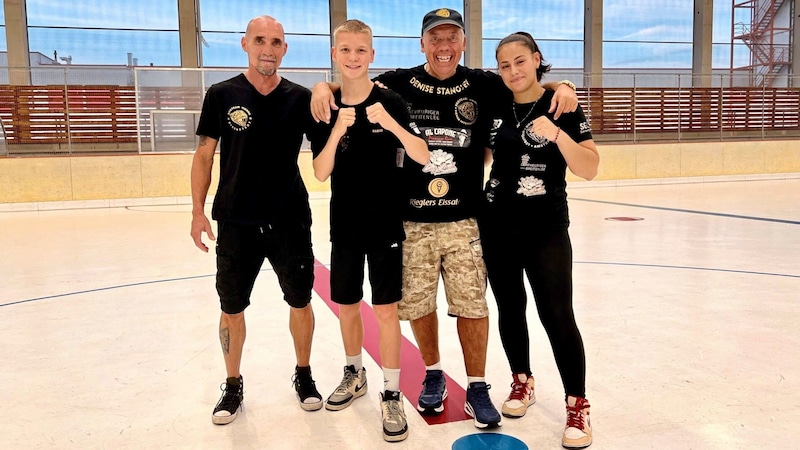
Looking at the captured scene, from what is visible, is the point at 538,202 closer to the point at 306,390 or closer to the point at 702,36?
the point at 306,390

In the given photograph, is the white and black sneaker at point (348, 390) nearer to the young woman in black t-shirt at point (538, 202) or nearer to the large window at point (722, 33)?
the young woman in black t-shirt at point (538, 202)

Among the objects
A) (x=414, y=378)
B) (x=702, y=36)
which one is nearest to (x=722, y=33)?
(x=702, y=36)

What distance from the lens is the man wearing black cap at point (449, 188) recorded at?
238cm

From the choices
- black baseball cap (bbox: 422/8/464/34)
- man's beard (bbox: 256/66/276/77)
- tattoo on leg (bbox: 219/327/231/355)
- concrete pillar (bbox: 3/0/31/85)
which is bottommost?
tattoo on leg (bbox: 219/327/231/355)

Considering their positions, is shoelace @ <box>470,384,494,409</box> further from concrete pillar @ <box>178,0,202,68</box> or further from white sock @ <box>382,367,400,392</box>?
concrete pillar @ <box>178,0,202,68</box>

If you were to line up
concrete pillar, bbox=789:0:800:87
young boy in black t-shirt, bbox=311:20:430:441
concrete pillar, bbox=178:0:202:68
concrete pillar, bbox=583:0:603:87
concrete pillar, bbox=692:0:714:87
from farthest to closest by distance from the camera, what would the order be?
concrete pillar, bbox=789:0:800:87, concrete pillar, bbox=692:0:714:87, concrete pillar, bbox=583:0:603:87, concrete pillar, bbox=178:0:202:68, young boy in black t-shirt, bbox=311:20:430:441

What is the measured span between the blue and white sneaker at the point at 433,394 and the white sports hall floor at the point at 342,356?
6 centimetres

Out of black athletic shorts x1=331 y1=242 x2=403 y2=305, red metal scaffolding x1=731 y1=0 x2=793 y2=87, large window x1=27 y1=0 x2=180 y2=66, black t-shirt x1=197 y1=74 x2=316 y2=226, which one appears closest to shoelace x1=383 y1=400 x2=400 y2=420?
black athletic shorts x1=331 y1=242 x2=403 y2=305

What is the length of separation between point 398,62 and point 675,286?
40.7ft

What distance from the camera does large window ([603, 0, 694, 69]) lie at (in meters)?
16.7

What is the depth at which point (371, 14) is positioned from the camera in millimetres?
15336

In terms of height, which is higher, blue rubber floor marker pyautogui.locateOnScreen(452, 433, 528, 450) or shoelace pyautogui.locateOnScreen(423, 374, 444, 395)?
shoelace pyautogui.locateOnScreen(423, 374, 444, 395)

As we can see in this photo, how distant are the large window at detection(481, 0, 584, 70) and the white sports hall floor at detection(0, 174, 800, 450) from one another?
11.1 meters

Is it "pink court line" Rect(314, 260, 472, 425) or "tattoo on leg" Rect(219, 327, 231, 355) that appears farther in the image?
"tattoo on leg" Rect(219, 327, 231, 355)
